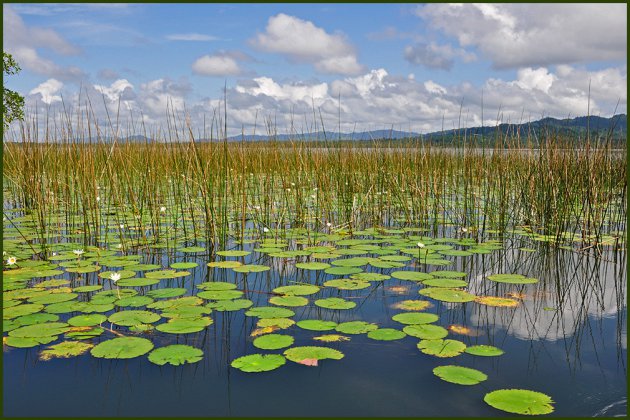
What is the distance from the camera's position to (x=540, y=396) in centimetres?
192

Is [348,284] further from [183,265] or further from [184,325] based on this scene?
[183,265]

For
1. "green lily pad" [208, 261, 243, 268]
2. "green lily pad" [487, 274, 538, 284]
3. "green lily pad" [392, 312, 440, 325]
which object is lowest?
"green lily pad" [392, 312, 440, 325]

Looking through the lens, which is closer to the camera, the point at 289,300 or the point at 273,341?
the point at 273,341

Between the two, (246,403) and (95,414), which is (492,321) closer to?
(246,403)

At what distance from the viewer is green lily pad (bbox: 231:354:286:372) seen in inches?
83.1

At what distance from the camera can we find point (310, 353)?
7.38 ft

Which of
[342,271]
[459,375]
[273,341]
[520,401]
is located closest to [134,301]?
[273,341]

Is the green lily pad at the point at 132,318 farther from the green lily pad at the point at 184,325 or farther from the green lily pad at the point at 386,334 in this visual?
the green lily pad at the point at 386,334

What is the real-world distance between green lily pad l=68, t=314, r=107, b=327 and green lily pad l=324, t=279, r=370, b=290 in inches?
56.8

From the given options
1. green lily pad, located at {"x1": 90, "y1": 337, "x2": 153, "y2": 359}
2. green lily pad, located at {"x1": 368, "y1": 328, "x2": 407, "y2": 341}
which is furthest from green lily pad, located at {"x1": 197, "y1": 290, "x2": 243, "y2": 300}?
green lily pad, located at {"x1": 368, "y1": 328, "x2": 407, "y2": 341}

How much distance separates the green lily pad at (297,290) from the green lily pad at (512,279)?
1.32 meters

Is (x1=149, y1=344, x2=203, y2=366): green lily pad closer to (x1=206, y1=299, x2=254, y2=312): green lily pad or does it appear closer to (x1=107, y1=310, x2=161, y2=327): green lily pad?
(x1=107, y1=310, x2=161, y2=327): green lily pad

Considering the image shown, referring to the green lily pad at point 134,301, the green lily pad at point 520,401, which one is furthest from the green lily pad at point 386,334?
the green lily pad at point 134,301

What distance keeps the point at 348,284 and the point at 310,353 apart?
1.11 m
